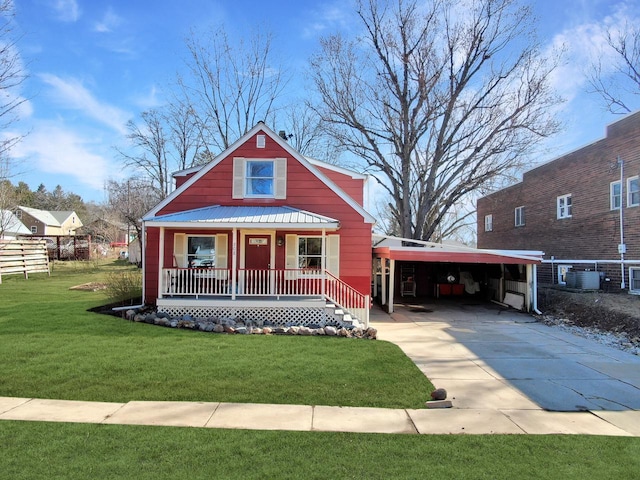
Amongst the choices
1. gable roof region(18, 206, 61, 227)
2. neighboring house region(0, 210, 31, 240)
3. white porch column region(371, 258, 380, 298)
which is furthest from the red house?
gable roof region(18, 206, 61, 227)

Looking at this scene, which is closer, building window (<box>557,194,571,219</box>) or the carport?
the carport

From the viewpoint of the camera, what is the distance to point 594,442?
4254mm

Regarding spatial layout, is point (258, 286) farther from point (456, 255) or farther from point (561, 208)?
point (561, 208)

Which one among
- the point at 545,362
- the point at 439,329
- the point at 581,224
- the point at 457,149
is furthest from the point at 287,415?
the point at 457,149

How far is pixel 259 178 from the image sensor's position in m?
13.3

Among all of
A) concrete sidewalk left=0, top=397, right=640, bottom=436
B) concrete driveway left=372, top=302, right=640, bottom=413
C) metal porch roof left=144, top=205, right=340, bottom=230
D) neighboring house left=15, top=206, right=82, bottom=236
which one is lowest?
concrete driveway left=372, top=302, right=640, bottom=413

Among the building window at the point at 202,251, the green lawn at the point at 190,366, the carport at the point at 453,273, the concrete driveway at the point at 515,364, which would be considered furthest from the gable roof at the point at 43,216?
the concrete driveway at the point at 515,364

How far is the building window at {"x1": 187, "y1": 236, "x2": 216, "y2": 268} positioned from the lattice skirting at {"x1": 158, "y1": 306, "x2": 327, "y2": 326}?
7.79ft

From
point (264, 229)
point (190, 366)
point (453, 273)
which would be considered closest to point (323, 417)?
point (190, 366)

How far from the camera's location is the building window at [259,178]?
1329 centimetres

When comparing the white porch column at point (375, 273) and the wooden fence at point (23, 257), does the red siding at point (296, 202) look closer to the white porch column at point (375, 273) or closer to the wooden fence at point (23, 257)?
the white porch column at point (375, 273)

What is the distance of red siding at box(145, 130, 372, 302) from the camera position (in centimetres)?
1316

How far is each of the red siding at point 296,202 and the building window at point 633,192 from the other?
940 cm

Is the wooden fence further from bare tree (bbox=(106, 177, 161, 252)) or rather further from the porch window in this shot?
the porch window
